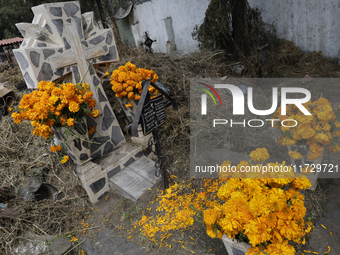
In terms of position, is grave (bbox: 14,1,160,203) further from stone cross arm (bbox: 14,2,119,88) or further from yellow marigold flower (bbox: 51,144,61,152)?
yellow marigold flower (bbox: 51,144,61,152)

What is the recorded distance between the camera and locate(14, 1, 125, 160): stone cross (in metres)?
3.16

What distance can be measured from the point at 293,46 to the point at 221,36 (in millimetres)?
2718

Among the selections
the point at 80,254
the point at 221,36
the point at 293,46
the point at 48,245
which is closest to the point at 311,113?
the point at 80,254

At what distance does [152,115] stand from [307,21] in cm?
627

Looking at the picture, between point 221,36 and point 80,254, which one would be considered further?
point 221,36

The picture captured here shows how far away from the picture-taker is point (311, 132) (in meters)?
2.44

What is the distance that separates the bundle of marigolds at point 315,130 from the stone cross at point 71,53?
8.56ft

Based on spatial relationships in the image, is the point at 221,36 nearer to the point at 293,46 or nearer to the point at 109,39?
the point at 293,46

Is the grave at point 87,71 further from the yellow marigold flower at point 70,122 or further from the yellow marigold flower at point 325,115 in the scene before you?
Result: the yellow marigold flower at point 325,115

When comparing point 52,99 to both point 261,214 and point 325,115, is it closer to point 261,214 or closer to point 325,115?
point 261,214

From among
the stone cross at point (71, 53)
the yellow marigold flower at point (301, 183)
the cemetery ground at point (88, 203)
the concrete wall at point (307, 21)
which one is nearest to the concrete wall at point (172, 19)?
the concrete wall at point (307, 21)

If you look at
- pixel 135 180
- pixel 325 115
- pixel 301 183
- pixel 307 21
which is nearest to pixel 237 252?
pixel 301 183

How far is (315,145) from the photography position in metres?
2.52

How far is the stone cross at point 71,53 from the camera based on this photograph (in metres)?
3.16
